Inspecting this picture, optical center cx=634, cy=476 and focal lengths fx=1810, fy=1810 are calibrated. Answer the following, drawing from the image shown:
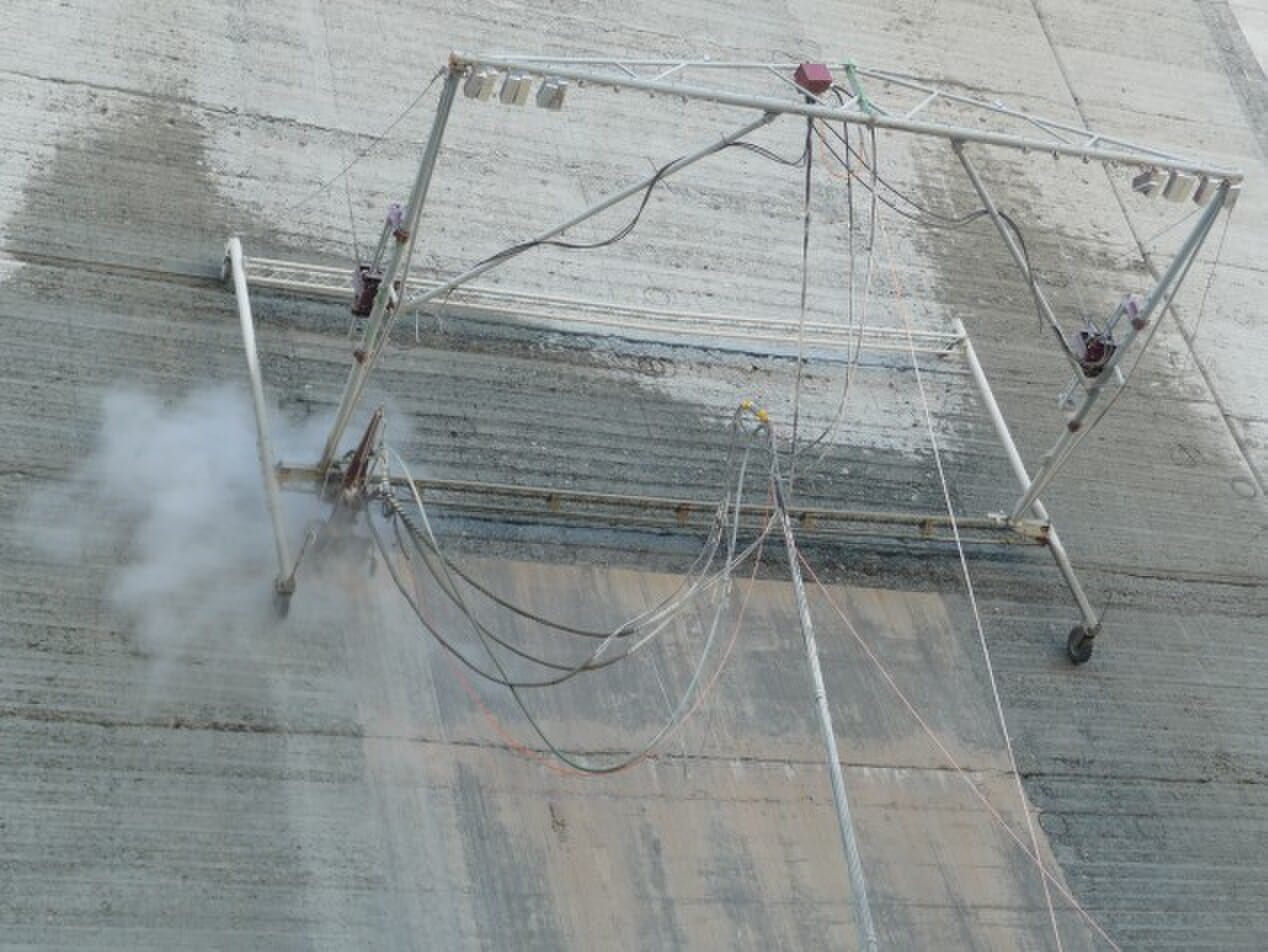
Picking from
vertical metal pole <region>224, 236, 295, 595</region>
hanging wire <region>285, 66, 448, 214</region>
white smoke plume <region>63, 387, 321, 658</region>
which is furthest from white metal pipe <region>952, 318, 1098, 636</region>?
vertical metal pole <region>224, 236, 295, 595</region>

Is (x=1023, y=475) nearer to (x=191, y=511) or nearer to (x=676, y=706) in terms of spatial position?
(x=676, y=706)

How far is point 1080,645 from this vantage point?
1386cm

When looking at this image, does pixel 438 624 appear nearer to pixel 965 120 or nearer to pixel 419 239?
pixel 419 239

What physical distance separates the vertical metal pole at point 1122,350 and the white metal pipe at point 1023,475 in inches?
9.8

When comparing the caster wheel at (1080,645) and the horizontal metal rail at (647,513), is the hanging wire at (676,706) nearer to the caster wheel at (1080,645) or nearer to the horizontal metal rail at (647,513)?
the horizontal metal rail at (647,513)

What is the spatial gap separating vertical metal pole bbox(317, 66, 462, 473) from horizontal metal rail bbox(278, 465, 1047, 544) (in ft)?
1.87

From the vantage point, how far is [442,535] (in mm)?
12836

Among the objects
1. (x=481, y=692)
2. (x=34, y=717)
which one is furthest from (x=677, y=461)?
(x=34, y=717)

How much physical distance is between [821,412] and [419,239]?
11.8 ft

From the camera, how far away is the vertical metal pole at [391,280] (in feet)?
36.5

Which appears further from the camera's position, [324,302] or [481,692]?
[324,302]

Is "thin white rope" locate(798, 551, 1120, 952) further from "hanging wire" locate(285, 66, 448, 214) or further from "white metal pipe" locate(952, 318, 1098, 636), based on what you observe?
"hanging wire" locate(285, 66, 448, 214)

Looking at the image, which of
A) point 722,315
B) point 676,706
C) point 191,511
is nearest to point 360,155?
point 722,315

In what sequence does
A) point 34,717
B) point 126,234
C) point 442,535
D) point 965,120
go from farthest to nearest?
point 965,120
point 126,234
point 442,535
point 34,717
